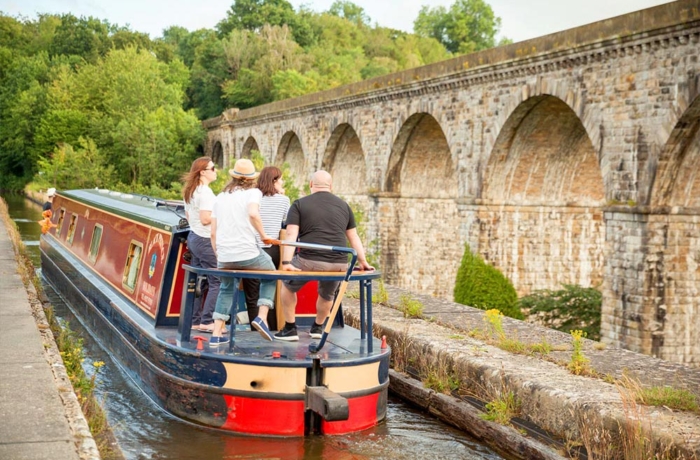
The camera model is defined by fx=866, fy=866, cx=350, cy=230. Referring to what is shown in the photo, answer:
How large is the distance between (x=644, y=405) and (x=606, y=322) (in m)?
7.66

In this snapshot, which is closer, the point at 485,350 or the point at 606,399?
the point at 606,399

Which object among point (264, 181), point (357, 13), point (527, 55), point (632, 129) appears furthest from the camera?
point (357, 13)

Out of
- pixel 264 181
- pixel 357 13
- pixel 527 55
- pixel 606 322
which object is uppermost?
pixel 357 13

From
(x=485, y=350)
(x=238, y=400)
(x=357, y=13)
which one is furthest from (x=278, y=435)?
(x=357, y=13)

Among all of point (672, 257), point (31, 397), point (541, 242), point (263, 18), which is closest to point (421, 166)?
point (541, 242)

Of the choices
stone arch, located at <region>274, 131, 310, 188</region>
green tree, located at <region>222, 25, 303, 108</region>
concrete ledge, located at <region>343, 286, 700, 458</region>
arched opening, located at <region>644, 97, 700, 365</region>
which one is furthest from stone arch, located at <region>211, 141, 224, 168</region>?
concrete ledge, located at <region>343, 286, 700, 458</region>

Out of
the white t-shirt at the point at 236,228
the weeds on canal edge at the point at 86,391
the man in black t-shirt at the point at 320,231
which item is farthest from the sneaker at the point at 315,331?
the weeds on canal edge at the point at 86,391

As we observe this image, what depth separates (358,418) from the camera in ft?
20.0

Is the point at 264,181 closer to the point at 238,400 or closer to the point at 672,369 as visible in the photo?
the point at 238,400

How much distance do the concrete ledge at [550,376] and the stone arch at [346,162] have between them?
15955mm

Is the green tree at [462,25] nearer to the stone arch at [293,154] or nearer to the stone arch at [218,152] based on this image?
the stone arch at [218,152]

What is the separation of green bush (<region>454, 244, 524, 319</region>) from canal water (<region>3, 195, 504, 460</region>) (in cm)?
886

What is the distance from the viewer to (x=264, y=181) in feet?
22.6

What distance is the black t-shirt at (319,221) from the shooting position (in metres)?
6.44
